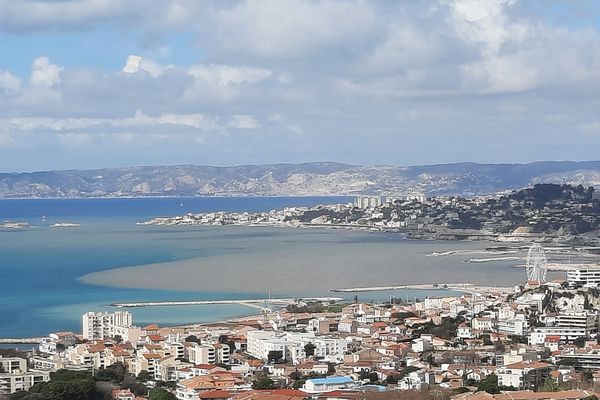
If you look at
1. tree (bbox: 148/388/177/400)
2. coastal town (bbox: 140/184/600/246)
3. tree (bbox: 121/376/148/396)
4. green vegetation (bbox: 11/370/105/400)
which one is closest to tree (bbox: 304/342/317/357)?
tree (bbox: 121/376/148/396)

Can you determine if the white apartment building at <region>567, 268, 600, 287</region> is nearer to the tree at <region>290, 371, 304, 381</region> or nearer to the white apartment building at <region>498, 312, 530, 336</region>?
the white apartment building at <region>498, 312, 530, 336</region>

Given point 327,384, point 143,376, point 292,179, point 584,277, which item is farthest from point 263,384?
point 292,179

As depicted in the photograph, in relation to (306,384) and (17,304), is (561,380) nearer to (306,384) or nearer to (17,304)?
(306,384)

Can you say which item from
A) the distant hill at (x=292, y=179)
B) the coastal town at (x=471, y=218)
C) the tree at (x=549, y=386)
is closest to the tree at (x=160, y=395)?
the tree at (x=549, y=386)

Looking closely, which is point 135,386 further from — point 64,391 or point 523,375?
point 523,375

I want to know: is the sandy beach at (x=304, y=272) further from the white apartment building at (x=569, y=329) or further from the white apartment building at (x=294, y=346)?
the white apartment building at (x=294, y=346)

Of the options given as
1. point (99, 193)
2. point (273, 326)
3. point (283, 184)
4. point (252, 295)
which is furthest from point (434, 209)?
point (99, 193)
